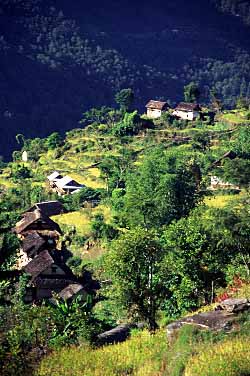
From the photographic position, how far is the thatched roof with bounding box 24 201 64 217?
1677 inches

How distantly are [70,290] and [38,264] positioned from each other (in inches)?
125

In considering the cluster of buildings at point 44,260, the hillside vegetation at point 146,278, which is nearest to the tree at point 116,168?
the hillside vegetation at point 146,278

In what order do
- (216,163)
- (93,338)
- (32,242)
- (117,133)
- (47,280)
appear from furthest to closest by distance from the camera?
(117,133)
(216,163)
(32,242)
(47,280)
(93,338)

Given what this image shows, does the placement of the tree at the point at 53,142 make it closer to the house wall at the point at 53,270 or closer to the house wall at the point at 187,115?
the house wall at the point at 187,115

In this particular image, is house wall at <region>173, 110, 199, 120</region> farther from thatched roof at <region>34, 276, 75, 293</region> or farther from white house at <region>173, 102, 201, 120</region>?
thatched roof at <region>34, 276, 75, 293</region>

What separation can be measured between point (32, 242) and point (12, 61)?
14273 cm

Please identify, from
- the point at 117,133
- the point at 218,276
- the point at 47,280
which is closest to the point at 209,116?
the point at 117,133

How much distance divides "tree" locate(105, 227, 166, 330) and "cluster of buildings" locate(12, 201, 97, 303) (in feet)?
28.4

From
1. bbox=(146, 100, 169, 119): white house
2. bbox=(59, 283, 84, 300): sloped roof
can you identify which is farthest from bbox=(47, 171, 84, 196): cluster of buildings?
bbox=(59, 283, 84, 300): sloped roof

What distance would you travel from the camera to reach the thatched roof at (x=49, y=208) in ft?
140

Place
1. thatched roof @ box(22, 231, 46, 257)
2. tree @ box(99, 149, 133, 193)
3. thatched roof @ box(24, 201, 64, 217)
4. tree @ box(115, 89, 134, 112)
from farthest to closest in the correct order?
tree @ box(115, 89, 134, 112) → tree @ box(99, 149, 133, 193) → thatched roof @ box(24, 201, 64, 217) → thatched roof @ box(22, 231, 46, 257)

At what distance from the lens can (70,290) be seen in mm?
29297

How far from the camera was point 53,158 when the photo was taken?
60656mm

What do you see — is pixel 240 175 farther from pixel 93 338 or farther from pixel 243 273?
pixel 93 338
